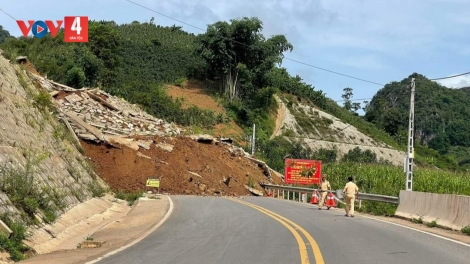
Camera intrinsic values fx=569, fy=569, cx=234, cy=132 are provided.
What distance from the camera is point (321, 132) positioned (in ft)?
298

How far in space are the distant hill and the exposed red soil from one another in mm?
61149

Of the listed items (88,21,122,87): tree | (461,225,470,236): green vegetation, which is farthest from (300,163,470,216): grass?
(88,21,122,87): tree

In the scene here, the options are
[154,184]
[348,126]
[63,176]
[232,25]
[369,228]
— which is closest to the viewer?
[369,228]

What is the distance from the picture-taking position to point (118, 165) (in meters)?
37.9

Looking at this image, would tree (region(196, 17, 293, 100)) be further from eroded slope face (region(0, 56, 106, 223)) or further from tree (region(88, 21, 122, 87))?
Result: eroded slope face (region(0, 56, 106, 223))

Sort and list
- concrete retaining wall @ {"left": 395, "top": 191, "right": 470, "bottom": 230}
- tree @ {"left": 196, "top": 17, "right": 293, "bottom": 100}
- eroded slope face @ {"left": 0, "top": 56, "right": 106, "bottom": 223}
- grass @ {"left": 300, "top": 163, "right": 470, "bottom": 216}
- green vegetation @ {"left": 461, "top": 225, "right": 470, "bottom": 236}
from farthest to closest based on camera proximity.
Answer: tree @ {"left": 196, "top": 17, "right": 293, "bottom": 100}
grass @ {"left": 300, "top": 163, "right": 470, "bottom": 216}
concrete retaining wall @ {"left": 395, "top": 191, "right": 470, "bottom": 230}
green vegetation @ {"left": 461, "top": 225, "right": 470, "bottom": 236}
eroded slope face @ {"left": 0, "top": 56, "right": 106, "bottom": 223}

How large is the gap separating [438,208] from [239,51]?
224 feet

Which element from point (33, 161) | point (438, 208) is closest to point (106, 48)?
point (33, 161)

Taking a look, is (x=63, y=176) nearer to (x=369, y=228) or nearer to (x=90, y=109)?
(x=369, y=228)

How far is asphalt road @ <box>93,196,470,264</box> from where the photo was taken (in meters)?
10.9

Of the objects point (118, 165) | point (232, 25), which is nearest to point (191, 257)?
point (118, 165)

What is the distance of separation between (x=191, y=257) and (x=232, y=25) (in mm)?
73592

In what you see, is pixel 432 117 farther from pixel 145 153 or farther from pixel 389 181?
pixel 145 153

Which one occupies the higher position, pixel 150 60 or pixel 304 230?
pixel 150 60
